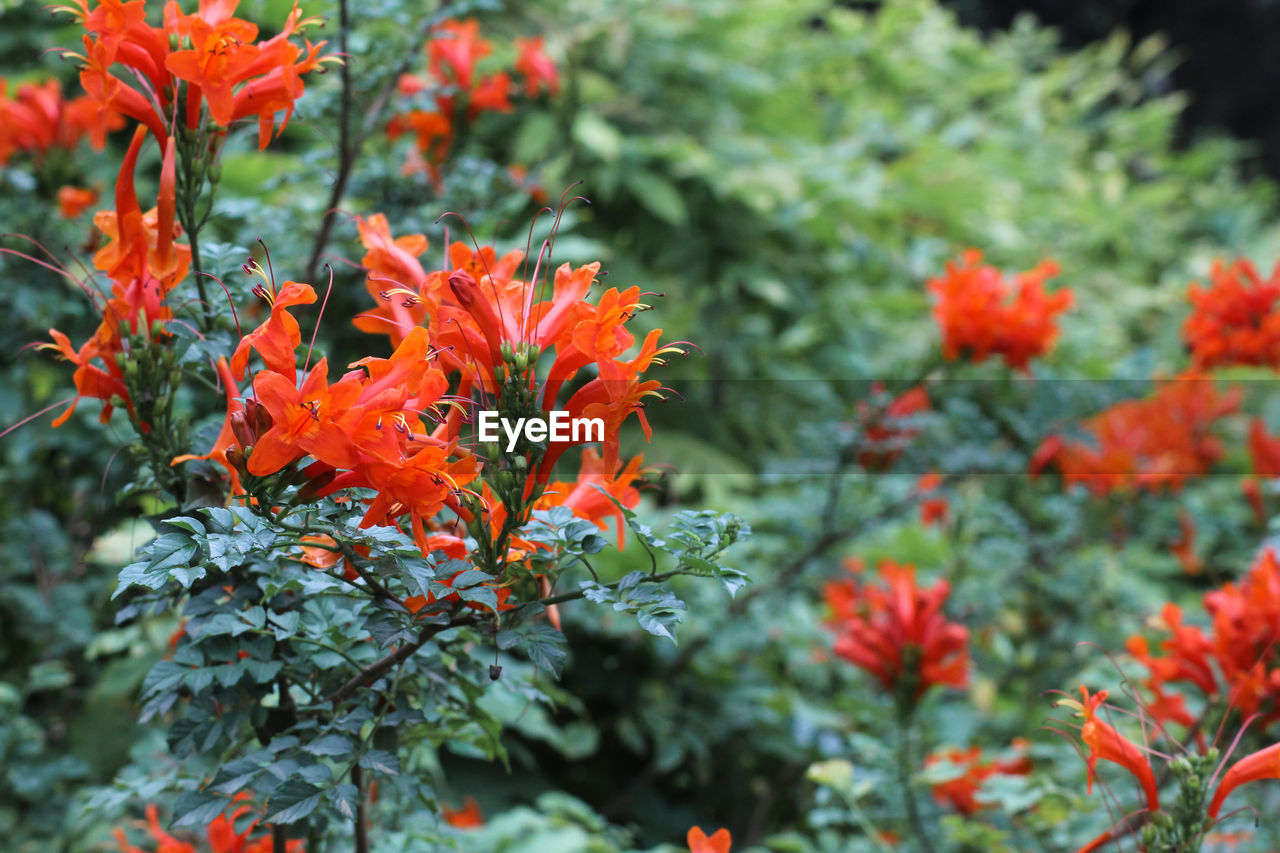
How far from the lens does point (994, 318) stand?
189 centimetres

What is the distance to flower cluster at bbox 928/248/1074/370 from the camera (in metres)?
1.90

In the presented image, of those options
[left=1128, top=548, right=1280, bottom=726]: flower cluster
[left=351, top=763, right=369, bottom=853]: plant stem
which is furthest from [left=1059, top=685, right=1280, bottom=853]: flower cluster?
[left=351, top=763, right=369, bottom=853]: plant stem

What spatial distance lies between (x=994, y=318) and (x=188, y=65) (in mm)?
1590

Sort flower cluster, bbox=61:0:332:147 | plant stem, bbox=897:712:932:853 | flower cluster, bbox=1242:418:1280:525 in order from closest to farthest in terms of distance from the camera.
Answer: flower cluster, bbox=61:0:332:147
plant stem, bbox=897:712:932:853
flower cluster, bbox=1242:418:1280:525

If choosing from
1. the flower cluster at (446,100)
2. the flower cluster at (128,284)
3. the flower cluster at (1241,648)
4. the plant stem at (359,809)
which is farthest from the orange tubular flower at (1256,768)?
the flower cluster at (446,100)

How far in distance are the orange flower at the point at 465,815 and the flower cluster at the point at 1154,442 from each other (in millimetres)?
1584

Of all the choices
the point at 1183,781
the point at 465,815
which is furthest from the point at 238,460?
the point at 465,815

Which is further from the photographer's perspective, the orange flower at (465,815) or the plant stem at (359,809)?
the orange flower at (465,815)

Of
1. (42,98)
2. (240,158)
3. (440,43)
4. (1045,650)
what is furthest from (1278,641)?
(240,158)

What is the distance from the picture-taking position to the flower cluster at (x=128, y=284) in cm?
81

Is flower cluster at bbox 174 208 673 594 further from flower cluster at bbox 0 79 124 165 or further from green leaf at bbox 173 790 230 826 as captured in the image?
flower cluster at bbox 0 79 124 165

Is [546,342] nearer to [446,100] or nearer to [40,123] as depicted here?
[446,100]

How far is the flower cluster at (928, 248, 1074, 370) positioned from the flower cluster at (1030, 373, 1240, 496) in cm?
56

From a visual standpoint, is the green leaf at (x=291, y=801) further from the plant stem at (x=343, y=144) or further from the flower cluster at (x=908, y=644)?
the flower cluster at (x=908, y=644)
